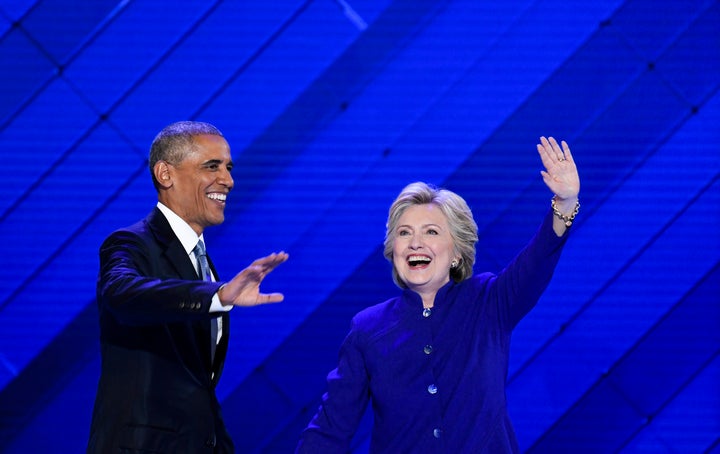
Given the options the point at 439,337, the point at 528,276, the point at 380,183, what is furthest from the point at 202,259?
the point at 380,183

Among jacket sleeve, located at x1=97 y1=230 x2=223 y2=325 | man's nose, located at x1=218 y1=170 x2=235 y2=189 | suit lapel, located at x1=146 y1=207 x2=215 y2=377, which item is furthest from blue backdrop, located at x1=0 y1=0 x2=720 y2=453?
jacket sleeve, located at x1=97 y1=230 x2=223 y2=325

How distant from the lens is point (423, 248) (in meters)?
2.55

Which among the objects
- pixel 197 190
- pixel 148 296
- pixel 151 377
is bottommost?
pixel 151 377

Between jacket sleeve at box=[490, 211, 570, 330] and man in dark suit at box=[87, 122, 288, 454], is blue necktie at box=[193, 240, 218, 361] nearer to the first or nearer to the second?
man in dark suit at box=[87, 122, 288, 454]

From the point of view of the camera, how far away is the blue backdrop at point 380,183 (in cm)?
409

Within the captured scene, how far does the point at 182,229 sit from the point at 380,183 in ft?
5.33

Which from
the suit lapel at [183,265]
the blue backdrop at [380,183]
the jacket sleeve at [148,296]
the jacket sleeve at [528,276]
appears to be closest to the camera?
the jacket sleeve at [148,296]

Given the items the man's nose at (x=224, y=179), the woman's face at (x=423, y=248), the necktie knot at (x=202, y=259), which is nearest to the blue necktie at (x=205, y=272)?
the necktie knot at (x=202, y=259)

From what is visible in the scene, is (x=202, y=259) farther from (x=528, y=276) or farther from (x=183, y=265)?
(x=528, y=276)

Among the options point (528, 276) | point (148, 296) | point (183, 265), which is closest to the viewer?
point (148, 296)

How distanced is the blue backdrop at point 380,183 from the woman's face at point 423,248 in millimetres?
1491

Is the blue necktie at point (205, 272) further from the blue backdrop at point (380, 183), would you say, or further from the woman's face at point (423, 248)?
the blue backdrop at point (380, 183)

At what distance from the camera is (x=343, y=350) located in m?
2.54

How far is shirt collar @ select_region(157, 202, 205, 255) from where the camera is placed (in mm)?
2574
